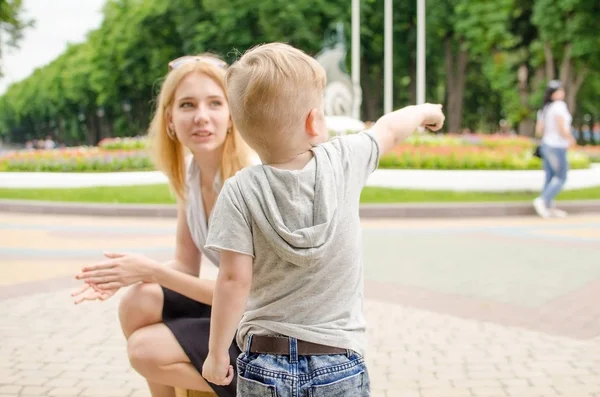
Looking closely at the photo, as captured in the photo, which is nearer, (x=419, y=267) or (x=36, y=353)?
(x=36, y=353)

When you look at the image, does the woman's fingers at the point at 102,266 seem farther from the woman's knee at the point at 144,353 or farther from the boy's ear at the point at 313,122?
the boy's ear at the point at 313,122

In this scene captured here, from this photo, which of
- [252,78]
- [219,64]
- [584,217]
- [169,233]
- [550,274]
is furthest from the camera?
[584,217]

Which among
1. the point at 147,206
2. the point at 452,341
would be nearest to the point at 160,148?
the point at 452,341

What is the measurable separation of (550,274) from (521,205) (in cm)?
514

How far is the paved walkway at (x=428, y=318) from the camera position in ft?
11.7

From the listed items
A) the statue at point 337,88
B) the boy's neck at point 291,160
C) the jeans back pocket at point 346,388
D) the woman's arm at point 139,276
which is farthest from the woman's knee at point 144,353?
the statue at point 337,88

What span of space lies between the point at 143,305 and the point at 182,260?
408 millimetres

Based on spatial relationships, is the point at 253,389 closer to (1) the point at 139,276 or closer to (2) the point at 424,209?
(1) the point at 139,276

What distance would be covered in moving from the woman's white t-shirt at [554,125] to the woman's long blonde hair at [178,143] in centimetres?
891

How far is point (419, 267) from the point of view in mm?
6664

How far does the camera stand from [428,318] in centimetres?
476

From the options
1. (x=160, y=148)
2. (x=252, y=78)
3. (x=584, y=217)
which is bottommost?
(x=584, y=217)

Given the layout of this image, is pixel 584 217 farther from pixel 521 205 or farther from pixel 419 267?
pixel 419 267

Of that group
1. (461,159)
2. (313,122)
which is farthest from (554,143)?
(313,122)
